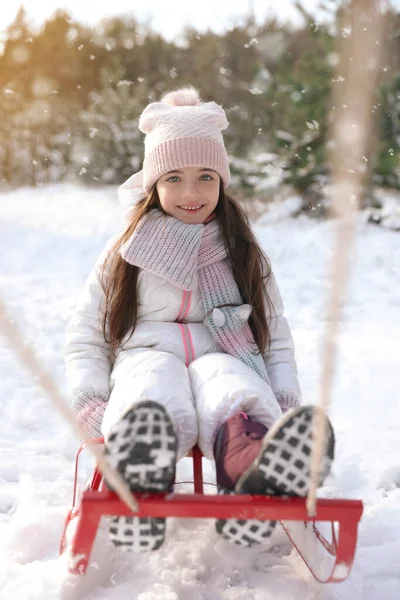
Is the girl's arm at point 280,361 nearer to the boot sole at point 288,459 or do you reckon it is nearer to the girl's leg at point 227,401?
the girl's leg at point 227,401

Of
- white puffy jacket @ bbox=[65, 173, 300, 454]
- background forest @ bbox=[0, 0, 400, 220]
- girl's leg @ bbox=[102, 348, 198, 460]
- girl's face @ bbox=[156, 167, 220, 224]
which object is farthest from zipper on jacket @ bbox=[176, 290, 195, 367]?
background forest @ bbox=[0, 0, 400, 220]

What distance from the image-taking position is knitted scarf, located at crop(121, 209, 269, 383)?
5.61 feet

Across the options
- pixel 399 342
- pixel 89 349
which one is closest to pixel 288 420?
pixel 89 349

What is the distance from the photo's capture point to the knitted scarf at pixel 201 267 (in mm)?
1711

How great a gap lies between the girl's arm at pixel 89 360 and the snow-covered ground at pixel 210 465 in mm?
294

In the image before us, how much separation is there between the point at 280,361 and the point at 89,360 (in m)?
0.51

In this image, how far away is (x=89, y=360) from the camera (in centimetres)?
169

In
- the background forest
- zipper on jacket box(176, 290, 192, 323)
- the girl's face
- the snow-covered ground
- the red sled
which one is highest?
the background forest

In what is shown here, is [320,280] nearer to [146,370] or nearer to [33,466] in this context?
[33,466]

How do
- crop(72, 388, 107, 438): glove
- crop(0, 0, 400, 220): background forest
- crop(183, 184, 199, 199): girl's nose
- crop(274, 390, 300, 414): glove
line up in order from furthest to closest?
crop(0, 0, 400, 220): background forest < crop(183, 184, 199, 199): girl's nose < crop(274, 390, 300, 414): glove < crop(72, 388, 107, 438): glove

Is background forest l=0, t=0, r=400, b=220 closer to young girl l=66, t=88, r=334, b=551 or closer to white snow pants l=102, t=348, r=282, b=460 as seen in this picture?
young girl l=66, t=88, r=334, b=551

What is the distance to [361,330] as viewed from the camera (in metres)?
3.45

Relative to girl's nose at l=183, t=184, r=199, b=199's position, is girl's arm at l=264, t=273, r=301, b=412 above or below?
below

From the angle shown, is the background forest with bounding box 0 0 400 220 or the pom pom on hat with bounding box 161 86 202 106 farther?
the background forest with bounding box 0 0 400 220
